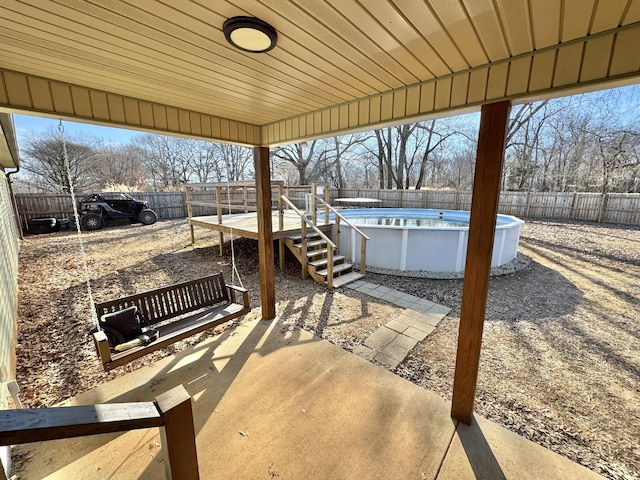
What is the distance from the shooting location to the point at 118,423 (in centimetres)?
88

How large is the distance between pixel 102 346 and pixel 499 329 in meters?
4.45

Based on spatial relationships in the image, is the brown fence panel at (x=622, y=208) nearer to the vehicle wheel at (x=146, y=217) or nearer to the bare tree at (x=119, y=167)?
the vehicle wheel at (x=146, y=217)

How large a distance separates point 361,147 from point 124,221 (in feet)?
54.6

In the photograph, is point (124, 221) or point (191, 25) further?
point (124, 221)

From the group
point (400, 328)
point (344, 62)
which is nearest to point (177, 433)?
point (344, 62)

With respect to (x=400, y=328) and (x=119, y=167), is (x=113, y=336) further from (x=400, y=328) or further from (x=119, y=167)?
(x=119, y=167)

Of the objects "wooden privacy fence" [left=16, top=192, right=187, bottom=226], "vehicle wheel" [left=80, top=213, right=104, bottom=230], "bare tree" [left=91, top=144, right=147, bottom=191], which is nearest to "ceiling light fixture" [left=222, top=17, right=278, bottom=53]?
"vehicle wheel" [left=80, top=213, right=104, bottom=230]

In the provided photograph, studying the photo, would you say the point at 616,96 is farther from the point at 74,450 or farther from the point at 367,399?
the point at 74,450

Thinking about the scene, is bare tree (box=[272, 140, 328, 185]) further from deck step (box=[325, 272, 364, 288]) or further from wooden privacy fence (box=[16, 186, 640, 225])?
deck step (box=[325, 272, 364, 288])

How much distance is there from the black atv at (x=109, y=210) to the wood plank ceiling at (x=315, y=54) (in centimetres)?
1097

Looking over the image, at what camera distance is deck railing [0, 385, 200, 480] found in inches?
29.0

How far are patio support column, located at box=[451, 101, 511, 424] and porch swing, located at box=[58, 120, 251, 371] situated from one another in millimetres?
→ 2271

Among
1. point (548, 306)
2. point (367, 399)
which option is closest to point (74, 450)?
point (367, 399)

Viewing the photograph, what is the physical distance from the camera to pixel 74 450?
183 centimetres
